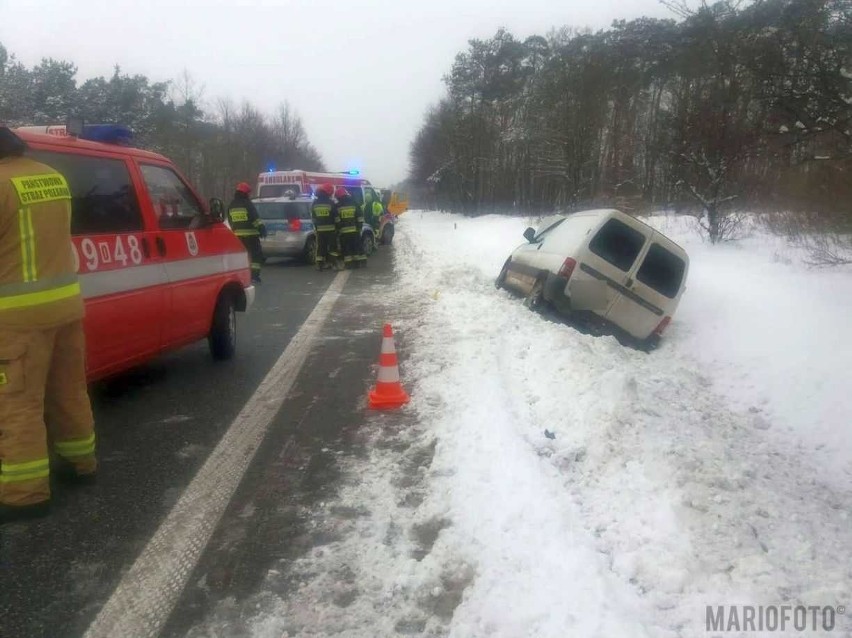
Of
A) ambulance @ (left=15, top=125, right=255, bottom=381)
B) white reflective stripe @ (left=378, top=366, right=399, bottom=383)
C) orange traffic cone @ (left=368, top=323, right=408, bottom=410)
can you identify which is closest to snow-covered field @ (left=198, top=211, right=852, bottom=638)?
orange traffic cone @ (left=368, top=323, right=408, bottom=410)

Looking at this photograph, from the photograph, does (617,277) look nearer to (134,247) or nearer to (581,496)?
(581,496)

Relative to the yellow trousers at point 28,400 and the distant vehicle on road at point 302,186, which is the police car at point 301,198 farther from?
the yellow trousers at point 28,400

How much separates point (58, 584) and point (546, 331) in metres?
5.61

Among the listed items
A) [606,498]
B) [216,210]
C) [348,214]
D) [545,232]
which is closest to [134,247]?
[216,210]

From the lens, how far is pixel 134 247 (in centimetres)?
508

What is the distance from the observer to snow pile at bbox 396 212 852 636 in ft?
9.31

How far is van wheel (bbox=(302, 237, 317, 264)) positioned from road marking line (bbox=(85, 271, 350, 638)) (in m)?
11.0

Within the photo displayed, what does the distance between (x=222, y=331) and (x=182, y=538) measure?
139 inches

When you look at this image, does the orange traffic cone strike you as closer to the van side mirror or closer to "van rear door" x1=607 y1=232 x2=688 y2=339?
the van side mirror

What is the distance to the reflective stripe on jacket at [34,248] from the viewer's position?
326cm

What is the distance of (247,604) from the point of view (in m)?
2.86

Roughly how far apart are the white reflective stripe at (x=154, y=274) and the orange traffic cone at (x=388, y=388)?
6.48 feet

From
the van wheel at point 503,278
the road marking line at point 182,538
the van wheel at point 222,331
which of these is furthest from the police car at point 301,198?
the road marking line at point 182,538
